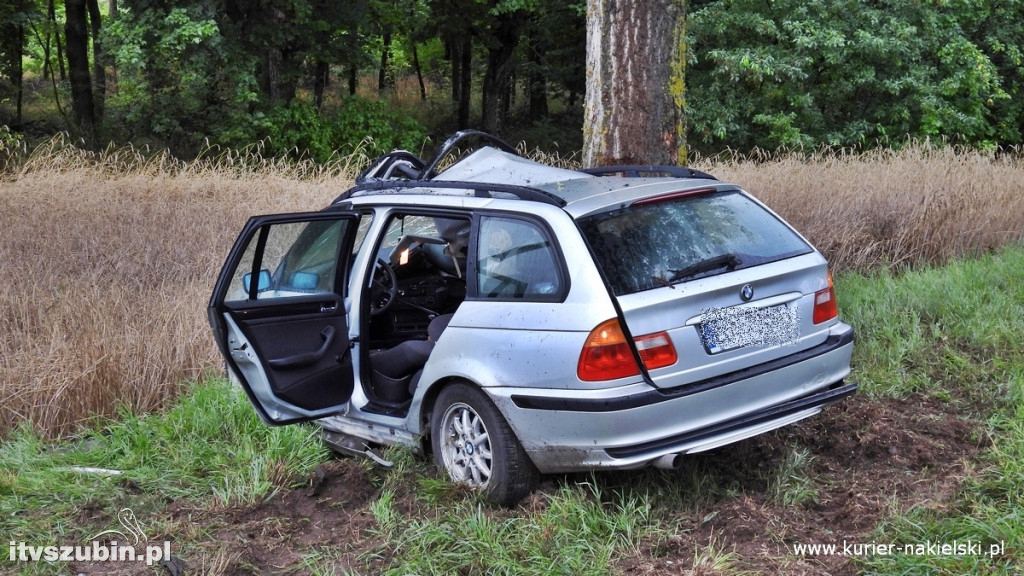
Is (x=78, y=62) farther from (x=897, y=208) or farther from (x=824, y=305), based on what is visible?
(x=824, y=305)

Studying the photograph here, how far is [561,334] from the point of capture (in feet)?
13.1

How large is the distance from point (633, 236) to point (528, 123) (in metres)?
25.0

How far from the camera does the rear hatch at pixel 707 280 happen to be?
4.00 metres

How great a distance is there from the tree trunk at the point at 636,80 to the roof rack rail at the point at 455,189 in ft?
7.68

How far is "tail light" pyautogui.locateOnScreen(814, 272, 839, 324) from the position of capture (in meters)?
4.49

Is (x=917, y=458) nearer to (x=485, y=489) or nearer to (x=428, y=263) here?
(x=485, y=489)

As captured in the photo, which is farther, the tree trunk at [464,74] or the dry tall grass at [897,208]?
the tree trunk at [464,74]

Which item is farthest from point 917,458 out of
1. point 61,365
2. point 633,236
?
point 61,365

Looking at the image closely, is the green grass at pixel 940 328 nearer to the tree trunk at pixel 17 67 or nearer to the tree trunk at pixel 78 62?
the tree trunk at pixel 78 62

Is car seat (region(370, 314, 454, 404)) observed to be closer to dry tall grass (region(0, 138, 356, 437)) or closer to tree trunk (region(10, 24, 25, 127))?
dry tall grass (region(0, 138, 356, 437))

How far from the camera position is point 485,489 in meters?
4.39

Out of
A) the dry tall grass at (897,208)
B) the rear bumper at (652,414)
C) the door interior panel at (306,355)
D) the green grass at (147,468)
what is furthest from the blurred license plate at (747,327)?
the dry tall grass at (897,208)

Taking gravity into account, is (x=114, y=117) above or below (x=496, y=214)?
below

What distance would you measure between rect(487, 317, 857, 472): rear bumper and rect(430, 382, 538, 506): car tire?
0.30ft
